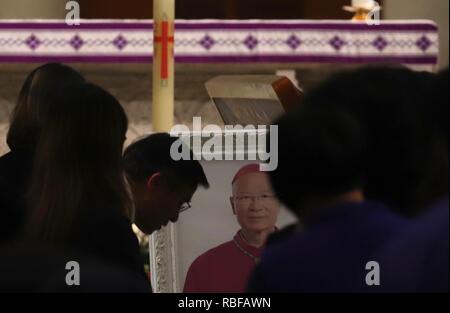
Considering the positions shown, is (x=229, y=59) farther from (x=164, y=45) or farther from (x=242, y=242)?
(x=242, y=242)

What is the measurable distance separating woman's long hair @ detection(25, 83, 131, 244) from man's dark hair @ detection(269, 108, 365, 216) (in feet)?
2.32

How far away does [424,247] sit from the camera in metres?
1.91

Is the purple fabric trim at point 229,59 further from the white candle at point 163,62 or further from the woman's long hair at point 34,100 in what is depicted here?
the woman's long hair at point 34,100

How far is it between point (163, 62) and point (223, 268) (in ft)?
4.15

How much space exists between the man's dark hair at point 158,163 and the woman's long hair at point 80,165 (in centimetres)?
51

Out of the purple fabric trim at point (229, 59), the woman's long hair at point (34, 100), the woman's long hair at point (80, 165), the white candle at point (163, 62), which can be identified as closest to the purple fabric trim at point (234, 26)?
the purple fabric trim at point (229, 59)

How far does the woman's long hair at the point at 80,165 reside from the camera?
8.72 ft

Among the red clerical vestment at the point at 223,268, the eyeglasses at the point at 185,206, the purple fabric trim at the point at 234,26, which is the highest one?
the purple fabric trim at the point at 234,26

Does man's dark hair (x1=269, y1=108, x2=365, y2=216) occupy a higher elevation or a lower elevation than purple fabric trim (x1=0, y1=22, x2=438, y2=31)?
lower

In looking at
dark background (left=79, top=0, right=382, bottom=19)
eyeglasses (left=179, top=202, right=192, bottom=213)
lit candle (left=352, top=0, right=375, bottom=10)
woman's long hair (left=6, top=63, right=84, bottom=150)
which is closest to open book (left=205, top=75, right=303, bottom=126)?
eyeglasses (left=179, top=202, right=192, bottom=213)

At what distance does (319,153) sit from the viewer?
6.56 ft

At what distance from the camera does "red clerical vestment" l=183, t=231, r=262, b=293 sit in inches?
133

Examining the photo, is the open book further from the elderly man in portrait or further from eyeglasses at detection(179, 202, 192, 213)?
eyeglasses at detection(179, 202, 192, 213)

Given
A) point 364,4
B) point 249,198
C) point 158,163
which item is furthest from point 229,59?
point 158,163
